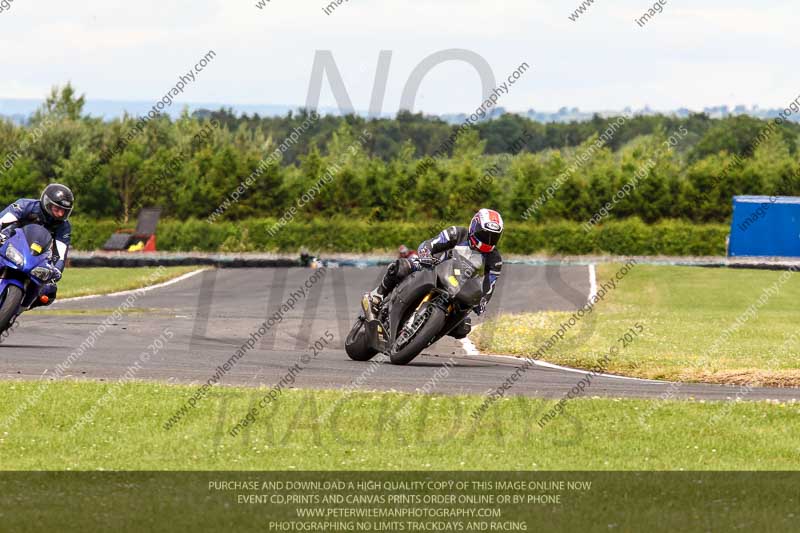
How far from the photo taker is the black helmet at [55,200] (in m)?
16.5

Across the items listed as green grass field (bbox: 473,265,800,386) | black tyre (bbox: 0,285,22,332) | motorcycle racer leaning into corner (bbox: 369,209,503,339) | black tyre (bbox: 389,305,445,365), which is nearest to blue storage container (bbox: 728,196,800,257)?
green grass field (bbox: 473,265,800,386)

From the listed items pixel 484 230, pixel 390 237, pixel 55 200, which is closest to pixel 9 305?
pixel 55 200

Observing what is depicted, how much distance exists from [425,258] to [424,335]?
1059 millimetres

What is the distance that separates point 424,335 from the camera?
16.9 meters

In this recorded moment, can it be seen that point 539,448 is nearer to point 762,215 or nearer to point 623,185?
point 762,215

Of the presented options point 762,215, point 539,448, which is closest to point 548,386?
point 539,448

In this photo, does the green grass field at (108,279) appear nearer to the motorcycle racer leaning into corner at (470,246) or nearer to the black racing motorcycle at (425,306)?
the black racing motorcycle at (425,306)

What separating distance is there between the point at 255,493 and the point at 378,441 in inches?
89.6

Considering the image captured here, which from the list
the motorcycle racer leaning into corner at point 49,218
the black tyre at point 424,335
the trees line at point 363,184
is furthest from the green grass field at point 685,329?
the trees line at point 363,184

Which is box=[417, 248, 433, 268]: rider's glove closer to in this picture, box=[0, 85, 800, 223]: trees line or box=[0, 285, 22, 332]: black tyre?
box=[0, 285, 22, 332]: black tyre

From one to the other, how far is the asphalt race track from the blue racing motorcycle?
0.75 m

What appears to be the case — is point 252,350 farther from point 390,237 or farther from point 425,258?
point 390,237

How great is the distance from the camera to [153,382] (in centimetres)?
1434

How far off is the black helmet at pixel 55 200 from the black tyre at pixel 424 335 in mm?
4936
